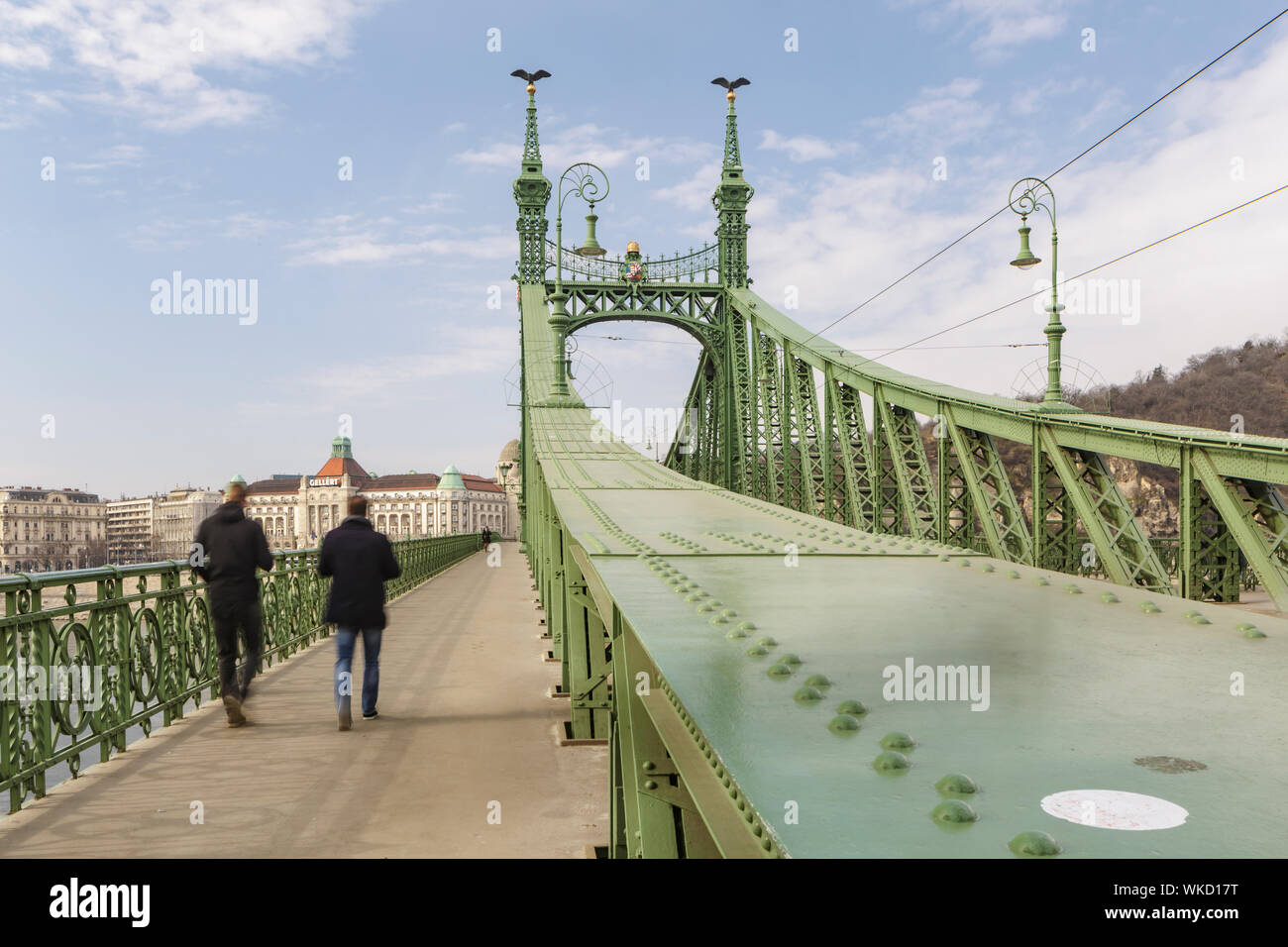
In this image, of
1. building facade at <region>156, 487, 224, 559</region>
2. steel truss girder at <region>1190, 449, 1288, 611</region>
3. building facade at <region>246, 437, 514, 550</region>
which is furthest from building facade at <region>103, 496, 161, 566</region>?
steel truss girder at <region>1190, 449, 1288, 611</region>

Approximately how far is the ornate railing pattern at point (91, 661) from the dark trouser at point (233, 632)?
388 millimetres

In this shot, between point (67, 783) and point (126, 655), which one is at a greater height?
point (126, 655)

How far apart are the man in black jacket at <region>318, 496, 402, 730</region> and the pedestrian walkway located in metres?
0.49

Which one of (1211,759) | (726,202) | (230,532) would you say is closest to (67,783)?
(230,532)

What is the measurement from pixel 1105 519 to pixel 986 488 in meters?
2.08

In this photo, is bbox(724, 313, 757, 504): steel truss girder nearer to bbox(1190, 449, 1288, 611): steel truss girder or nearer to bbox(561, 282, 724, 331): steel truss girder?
bbox(561, 282, 724, 331): steel truss girder

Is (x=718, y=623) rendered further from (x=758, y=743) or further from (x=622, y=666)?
(x=758, y=743)

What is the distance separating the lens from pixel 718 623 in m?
2.70

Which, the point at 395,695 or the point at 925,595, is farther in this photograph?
the point at 395,695

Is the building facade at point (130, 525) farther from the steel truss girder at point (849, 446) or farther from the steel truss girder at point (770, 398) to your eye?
the steel truss girder at point (849, 446)

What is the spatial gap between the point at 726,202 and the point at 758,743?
107 feet

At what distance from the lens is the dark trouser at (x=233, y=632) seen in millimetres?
6539

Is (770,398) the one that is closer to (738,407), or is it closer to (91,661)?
(738,407)

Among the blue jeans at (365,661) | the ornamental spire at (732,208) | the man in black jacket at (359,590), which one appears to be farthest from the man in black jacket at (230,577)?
the ornamental spire at (732,208)
